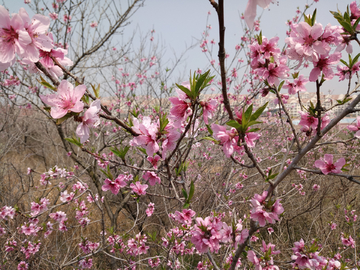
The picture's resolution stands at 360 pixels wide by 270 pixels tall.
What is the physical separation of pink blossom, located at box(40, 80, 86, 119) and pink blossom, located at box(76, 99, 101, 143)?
0.14 feet

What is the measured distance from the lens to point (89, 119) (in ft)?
2.96

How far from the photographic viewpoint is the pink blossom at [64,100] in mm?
825

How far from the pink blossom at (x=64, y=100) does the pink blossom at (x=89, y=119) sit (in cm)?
4

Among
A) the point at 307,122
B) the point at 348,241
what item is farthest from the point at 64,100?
the point at 348,241

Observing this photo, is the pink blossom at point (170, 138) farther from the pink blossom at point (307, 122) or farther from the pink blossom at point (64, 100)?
the pink blossom at point (307, 122)

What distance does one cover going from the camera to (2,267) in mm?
2520

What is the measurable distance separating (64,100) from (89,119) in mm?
136

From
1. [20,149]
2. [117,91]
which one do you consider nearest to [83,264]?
[117,91]

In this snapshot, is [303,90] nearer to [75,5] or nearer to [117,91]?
[75,5]

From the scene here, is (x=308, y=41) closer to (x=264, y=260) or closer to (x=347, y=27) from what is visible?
(x=347, y=27)

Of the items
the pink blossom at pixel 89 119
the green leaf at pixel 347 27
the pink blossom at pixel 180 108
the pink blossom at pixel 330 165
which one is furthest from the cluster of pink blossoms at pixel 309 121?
the pink blossom at pixel 89 119

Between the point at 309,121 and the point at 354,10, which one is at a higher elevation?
the point at 354,10

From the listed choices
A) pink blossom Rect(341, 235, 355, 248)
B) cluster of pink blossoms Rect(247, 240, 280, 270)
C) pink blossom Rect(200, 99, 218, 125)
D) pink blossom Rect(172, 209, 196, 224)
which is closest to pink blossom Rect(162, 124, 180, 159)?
pink blossom Rect(200, 99, 218, 125)

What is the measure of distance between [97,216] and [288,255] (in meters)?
4.63
